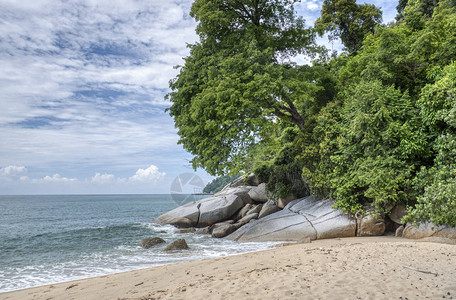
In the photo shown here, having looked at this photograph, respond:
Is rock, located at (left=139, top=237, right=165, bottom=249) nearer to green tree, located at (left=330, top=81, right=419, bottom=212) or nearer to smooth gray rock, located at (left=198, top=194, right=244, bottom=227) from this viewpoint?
smooth gray rock, located at (left=198, top=194, right=244, bottom=227)

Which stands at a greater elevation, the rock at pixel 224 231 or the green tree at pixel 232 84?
the green tree at pixel 232 84

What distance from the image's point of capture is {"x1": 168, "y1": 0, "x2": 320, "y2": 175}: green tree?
612 inches

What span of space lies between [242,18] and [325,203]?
13085 millimetres

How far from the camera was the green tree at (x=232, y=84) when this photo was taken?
15.6 metres

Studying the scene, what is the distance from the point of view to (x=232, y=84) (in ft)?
50.1

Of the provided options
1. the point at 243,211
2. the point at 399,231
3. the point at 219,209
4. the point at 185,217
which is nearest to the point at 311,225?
the point at 399,231

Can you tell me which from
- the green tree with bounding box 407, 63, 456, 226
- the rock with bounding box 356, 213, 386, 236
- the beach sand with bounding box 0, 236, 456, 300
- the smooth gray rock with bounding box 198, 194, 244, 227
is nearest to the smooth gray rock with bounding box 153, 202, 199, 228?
the smooth gray rock with bounding box 198, 194, 244, 227

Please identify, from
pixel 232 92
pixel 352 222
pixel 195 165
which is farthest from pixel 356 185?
pixel 195 165

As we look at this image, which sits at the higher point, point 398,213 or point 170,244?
point 398,213

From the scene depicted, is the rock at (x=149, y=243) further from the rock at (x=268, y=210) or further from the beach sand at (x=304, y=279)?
the rock at (x=268, y=210)

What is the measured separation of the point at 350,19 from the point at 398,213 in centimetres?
2656

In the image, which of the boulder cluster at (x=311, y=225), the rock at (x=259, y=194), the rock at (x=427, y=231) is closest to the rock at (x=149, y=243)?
the boulder cluster at (x=311, y=225)

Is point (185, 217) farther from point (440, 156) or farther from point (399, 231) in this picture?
point (440, 156)

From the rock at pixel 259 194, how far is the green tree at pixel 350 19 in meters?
18.3
